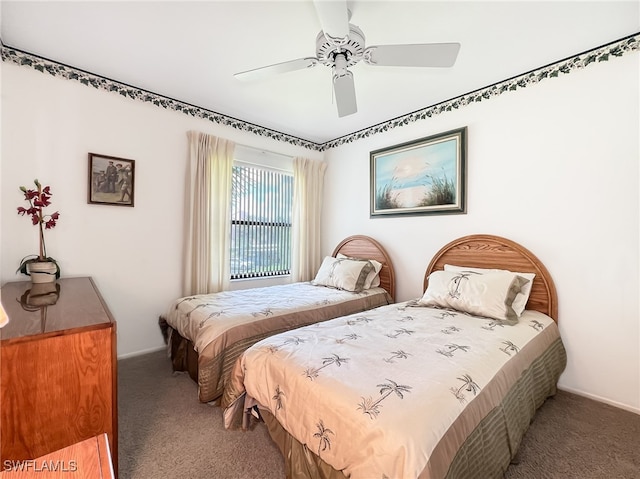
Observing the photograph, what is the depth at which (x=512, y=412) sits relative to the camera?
4.63 feet

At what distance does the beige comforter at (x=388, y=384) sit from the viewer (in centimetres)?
98

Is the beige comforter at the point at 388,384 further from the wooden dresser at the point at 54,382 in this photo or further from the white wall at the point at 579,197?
the wooden dresser at the point at 54,382

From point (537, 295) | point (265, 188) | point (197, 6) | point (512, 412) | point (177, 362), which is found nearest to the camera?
point (512, 412)

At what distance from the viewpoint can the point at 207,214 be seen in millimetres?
3057

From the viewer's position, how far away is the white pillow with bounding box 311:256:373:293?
312cm

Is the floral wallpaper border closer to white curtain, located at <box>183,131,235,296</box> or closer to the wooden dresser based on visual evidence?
white curtain, located at <box>183,131,235,296</box>

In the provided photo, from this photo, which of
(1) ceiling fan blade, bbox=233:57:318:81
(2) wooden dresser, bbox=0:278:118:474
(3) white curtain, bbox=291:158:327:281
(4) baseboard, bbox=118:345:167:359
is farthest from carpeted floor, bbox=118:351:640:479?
(1) ceiling fan blade, bbox=233:57:318:81

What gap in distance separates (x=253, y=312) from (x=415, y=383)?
1.39m

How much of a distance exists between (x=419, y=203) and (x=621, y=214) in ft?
4.92

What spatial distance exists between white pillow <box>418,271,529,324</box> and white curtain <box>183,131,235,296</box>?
2.13m

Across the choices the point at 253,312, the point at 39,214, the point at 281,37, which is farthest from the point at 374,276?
the point at 39,214

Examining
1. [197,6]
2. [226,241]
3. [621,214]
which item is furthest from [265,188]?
[621,214]

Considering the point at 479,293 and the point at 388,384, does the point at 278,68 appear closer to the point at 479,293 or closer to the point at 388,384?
the point at 388,384

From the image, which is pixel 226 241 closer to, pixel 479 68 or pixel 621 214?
pixel 479 68
